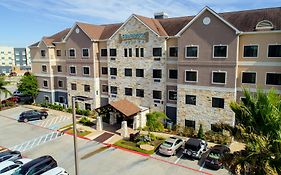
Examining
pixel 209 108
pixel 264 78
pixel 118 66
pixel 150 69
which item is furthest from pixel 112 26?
pixel 264 78

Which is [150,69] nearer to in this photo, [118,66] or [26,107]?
[118,66]

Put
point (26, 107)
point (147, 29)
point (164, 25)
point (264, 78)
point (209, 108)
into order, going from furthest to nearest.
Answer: point (26, 107) → point (164, 25) → point (147, 29) → point (209, 108) → point (264, 78)

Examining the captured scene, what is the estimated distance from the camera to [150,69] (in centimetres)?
3578

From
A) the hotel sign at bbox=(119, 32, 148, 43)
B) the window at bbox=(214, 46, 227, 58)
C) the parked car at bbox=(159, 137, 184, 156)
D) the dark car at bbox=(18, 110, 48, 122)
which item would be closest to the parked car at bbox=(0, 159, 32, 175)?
the parked car at bbox=(159, 137, 184, 156)

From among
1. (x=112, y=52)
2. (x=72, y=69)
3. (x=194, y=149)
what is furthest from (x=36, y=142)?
(x=194, y=149)

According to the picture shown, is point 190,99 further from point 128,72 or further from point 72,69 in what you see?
point 72,69

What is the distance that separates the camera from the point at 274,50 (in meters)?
26.9

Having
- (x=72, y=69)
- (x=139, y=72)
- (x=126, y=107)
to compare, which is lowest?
(x=126, y=107)

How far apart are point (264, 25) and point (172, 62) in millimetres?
12439

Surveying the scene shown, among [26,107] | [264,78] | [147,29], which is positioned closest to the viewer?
[264,78]

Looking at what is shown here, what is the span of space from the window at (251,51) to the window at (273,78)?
2.92 m

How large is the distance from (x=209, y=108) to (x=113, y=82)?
17124 millimetres

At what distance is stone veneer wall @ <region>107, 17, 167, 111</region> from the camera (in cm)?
3481

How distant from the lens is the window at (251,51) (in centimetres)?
2795
